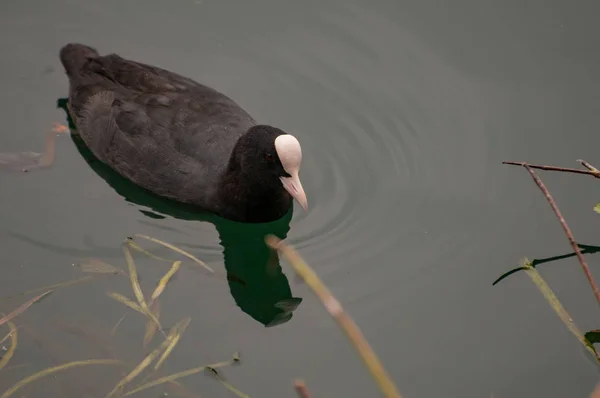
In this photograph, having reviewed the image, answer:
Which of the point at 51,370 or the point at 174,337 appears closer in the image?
the point at 51,370

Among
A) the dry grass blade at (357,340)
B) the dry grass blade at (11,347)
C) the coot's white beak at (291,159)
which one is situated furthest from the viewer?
the coot's white beak at (291,159)

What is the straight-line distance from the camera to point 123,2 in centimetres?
699

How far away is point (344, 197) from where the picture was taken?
5902 mm

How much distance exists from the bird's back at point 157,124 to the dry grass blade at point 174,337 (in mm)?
969

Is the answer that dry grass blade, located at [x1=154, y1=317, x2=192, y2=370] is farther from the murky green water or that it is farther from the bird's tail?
the bird's tail

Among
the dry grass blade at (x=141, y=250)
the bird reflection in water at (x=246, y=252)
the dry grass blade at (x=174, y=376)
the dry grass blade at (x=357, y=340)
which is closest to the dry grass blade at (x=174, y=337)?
the dry grass blade at (x=174, y=376)

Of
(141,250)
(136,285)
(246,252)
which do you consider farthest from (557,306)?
(141,250)

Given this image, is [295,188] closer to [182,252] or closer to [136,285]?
[182,252]

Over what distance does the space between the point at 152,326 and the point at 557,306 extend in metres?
2.09

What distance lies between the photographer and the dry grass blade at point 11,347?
4676 millimetres

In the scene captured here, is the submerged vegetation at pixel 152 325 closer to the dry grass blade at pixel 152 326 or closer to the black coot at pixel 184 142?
the dry grass blade at pixel 152 326

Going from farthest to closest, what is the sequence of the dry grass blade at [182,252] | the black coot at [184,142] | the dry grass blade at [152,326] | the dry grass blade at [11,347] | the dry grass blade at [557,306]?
the black coot at [184,142] < the dry grass blade at [182,252] < the dry grass blade at [152,326] < the dry grass blade at [557,306] < the dry grass blade at [11,347]

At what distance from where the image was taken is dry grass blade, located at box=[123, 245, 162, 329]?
197 inches

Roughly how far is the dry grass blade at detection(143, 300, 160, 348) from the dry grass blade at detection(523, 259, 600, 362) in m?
1.99
